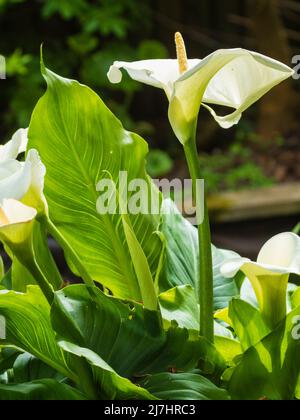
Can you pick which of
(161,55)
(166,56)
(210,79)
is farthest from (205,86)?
(166,56)

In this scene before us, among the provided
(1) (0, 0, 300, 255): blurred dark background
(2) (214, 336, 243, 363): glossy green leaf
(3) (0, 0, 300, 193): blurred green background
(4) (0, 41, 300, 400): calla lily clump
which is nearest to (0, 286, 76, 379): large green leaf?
(4) (0, 41, 300, 400): calla lily clump

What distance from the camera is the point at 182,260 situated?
2.10 ft

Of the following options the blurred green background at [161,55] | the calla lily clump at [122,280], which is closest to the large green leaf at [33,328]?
the calla lily clump at [122,280]

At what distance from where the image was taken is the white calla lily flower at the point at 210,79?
46 cm

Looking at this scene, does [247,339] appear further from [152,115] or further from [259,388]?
[152,115]

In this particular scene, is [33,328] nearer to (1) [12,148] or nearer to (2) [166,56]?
(1) [12,148]

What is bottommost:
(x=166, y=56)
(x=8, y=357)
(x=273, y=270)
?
A: (x=166, y=56)

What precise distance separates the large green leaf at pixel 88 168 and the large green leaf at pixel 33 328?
9cm

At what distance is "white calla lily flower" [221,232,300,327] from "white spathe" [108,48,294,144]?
0.09m

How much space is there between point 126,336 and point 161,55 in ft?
8.28

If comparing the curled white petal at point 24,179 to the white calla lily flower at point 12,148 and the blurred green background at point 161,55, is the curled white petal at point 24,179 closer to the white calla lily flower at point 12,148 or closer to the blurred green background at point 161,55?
the white calla lily flower at point 12,148

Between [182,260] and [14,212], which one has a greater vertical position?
[14,212]

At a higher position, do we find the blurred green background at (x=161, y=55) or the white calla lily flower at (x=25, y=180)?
the white calla lily flower at (x=25, y=180)

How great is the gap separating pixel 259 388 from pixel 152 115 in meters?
2.99
